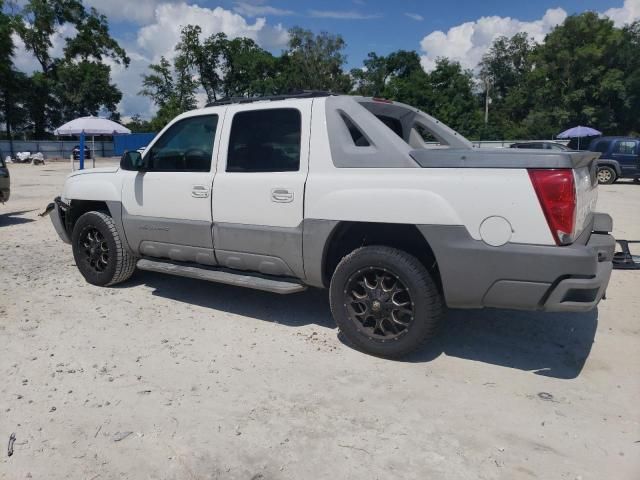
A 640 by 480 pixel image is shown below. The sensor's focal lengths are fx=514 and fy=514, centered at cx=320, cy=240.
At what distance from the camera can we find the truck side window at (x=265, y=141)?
4184 millimetres

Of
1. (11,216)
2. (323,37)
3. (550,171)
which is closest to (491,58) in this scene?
(323,37)

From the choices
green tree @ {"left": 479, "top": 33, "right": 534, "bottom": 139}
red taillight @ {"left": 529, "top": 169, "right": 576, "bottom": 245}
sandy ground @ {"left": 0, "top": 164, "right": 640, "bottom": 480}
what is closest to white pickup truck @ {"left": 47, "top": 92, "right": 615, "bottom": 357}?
red taillight @ {"left": 529, "top": 169, "right": 576, "bottom": 245}

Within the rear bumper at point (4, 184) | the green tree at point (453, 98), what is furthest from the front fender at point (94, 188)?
the green tree at point (453, 98)

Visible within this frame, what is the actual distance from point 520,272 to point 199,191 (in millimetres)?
2782

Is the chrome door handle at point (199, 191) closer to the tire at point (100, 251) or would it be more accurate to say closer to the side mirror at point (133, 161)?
the side mirror at point (133, 161)

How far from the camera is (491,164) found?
3271 millimetres

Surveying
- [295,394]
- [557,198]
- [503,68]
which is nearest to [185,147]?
[295,394]

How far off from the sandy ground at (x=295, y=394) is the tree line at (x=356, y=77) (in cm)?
4349

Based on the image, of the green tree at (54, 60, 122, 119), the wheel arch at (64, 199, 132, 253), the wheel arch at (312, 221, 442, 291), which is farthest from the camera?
the green tree at (54, 60, 122, 119)

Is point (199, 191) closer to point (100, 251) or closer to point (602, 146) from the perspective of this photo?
point (100, 251)

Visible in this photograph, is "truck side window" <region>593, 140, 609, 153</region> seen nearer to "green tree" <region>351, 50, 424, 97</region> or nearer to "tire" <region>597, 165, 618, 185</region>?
"tire" <region>597, 165, 618, 185</region>

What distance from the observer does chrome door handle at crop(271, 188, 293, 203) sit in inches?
161

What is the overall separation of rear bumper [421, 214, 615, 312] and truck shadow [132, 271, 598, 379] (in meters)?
0.67

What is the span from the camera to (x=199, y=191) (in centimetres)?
460
